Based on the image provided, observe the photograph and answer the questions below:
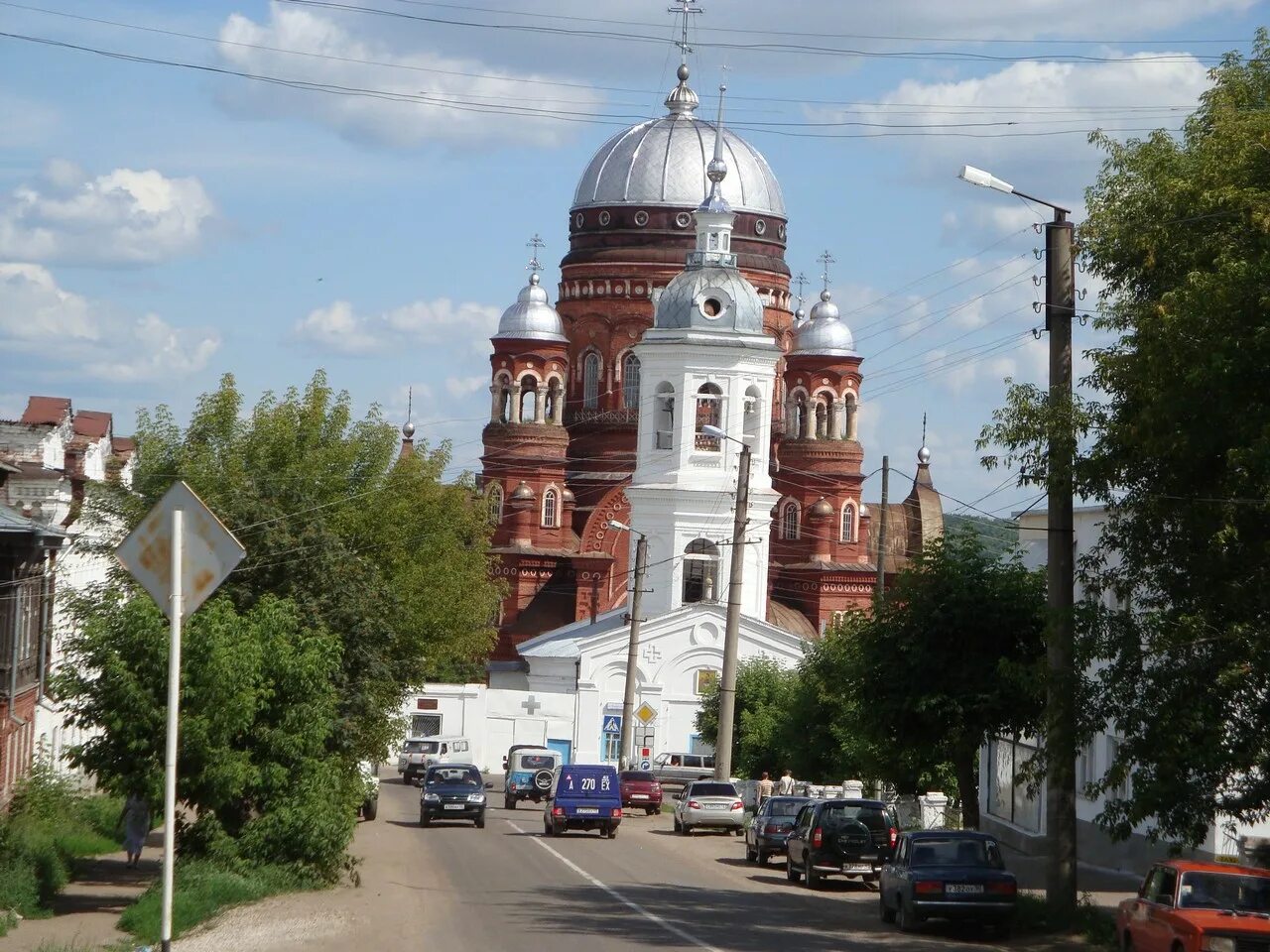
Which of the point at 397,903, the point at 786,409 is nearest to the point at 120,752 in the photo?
the point at 397,903

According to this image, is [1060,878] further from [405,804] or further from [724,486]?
[724,486]

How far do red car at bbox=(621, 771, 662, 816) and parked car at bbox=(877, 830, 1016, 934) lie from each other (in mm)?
27777

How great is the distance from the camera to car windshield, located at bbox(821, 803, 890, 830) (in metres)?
27.3

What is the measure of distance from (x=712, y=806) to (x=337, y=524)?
371 inches

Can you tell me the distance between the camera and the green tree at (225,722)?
23.2 metres

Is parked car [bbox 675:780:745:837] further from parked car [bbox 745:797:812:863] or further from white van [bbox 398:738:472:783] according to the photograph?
white van [bbox 398:738:472:783]

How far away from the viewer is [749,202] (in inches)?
3455

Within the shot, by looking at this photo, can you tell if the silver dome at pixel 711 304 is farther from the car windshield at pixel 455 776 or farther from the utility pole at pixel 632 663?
the car windshield at pixel 455 776

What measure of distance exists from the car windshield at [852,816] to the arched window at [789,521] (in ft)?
188

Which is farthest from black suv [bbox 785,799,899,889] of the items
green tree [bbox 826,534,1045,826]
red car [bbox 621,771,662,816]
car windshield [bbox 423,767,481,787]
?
red car [bbox 621,771,662,816]

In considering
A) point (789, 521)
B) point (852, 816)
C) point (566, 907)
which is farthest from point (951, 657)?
point (789, 521)

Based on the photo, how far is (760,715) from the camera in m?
55.8

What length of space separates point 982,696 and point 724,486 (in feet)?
160

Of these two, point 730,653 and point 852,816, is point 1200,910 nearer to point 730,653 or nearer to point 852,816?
point 852,816
